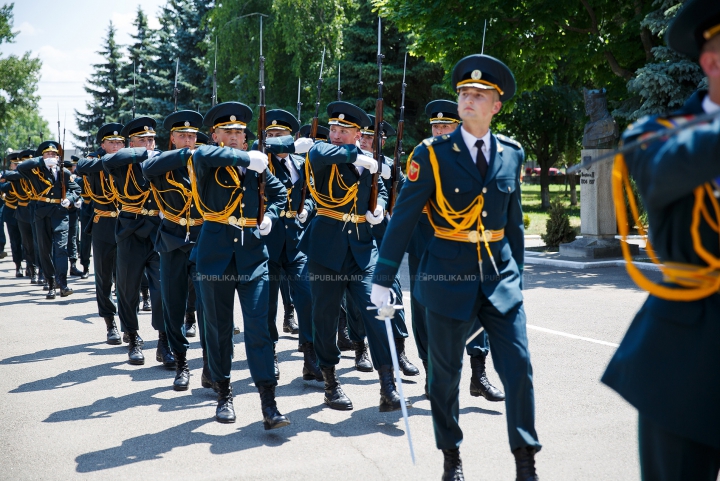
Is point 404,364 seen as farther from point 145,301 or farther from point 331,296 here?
point 145,301

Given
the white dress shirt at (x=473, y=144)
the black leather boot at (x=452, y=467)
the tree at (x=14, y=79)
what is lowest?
the black leather boot at (x=452, y=467)

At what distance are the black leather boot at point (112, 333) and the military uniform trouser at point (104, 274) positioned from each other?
73 millimetres

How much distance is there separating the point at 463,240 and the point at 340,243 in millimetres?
1914

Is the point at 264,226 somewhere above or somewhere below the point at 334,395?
above

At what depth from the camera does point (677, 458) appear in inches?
97.0

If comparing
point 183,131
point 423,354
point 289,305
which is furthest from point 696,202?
point 289,305

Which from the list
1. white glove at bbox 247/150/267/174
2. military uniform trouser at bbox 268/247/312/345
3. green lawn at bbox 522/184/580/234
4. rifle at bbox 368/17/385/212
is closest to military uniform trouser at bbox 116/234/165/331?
military uniform trouser at bbox 268/247/312/345

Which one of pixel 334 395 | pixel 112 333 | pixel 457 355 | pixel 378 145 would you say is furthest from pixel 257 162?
pixel 112 333

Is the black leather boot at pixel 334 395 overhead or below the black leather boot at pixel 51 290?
below

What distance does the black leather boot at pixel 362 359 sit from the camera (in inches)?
271

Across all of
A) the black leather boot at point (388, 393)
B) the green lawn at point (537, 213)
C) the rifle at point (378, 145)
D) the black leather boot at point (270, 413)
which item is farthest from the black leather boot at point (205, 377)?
the green lawn at point (537, 213)

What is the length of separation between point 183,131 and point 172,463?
3.20 m

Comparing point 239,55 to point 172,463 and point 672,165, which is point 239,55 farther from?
point 672,165

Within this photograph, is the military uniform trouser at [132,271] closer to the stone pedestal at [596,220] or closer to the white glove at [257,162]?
the white glove at [257,162]
